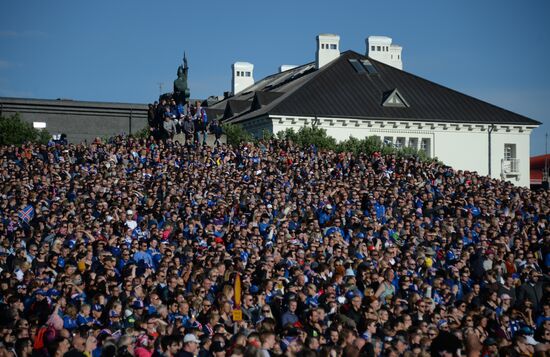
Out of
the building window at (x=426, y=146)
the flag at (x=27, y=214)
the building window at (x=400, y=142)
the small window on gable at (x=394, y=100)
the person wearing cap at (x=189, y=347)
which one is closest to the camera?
the person wearing cap at (x=189, y=347)

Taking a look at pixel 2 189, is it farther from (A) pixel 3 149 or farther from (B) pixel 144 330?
(B) pixel 144 330

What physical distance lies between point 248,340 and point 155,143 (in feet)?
63.1

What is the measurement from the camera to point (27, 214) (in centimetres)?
2198

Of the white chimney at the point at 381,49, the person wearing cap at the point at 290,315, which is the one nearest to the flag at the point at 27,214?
the person wearing cap at the point at 290,315

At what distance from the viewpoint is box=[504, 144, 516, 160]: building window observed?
199 feet

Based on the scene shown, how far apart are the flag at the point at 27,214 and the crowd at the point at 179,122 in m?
10.9

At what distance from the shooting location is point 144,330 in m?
13.8

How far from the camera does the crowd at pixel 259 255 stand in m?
13.9

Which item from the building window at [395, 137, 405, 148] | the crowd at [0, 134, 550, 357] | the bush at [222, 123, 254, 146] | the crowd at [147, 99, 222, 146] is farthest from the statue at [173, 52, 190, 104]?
the building window at [395, 137, 405, 148]

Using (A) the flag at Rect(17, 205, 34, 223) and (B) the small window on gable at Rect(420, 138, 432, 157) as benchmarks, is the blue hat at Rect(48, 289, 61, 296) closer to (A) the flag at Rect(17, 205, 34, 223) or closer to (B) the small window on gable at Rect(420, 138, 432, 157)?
(A) the flag at Rect(17, 205, 34, 223)

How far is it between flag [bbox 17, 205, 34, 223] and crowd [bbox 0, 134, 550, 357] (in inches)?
1.4

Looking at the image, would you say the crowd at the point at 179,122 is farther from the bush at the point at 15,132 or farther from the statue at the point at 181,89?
the bush at the point at 15,132

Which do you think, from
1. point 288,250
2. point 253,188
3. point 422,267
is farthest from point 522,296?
point 253,188

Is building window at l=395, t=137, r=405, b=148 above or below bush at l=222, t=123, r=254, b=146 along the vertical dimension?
below
